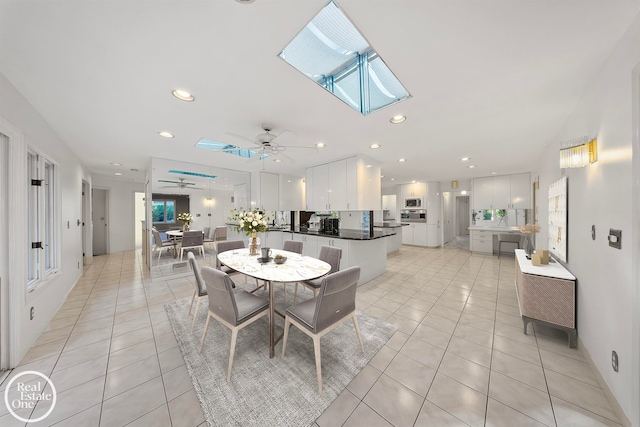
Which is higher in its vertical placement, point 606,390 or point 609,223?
point 609,223

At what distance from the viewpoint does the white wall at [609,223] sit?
1269 mm

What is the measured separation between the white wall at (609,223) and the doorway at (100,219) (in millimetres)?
10313

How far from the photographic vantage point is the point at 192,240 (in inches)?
191

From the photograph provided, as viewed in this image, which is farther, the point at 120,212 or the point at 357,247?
the point at 120,212

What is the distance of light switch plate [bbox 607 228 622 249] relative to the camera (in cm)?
134

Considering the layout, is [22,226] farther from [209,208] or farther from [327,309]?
[209,208]

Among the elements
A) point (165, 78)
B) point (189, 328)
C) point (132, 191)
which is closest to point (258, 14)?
point (165, 78)

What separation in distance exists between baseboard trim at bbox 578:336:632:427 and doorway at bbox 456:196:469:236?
8915 mm

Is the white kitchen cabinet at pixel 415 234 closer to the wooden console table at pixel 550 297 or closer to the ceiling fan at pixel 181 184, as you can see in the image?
the wooden console table at pixel 550 297

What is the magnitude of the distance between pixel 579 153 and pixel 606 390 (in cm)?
187

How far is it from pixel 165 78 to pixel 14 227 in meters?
1.96

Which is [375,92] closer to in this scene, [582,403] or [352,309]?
[352,309]

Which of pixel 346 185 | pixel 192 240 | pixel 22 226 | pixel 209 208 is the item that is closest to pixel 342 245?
pixel 346 185

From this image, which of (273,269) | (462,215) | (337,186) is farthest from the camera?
(462,215)
